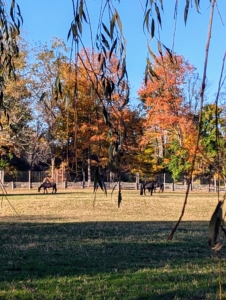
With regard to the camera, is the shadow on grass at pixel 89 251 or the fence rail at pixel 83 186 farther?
the fence rail at pixel 83 186

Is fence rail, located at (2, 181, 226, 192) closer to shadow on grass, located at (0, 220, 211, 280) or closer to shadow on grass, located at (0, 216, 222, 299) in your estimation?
shadow on grass, located at (0, 220, 211, 280)

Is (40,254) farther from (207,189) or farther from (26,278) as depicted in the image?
(207,189)

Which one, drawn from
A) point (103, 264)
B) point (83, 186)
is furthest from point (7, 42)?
point (83, 186)

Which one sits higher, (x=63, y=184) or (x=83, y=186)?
(x=63, y=184)

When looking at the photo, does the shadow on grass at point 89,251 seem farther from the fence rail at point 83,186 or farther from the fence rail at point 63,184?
the fence rail at point 63,184

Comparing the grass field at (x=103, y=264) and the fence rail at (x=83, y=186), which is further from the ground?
the fence rail at (x=83, y=186)

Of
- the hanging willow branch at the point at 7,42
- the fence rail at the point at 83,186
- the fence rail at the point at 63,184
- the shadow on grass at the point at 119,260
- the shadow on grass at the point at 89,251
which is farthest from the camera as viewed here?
the fence rail at the point at 63,184

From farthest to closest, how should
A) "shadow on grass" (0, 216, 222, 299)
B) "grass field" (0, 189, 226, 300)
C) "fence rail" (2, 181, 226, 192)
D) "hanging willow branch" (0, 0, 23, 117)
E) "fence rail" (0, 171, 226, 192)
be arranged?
"fence rail" (0, 171, 226, 192)
"fence rail" (2, 181, 226, 192)
"shadow on grass" (0, 216, 222, 299)
"grass field" (0, 189, 226, 300)
"hanging willow branch" (0, 0, 23, 117)

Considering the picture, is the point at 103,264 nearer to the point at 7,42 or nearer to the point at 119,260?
the point at 119,260

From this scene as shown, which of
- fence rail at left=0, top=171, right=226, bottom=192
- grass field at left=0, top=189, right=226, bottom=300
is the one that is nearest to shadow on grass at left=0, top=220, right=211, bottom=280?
grass field at left=0, top=189, right=226, bottom=300

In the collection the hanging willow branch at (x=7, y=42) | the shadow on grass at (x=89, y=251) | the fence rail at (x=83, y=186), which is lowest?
the shadow on grass at (x=89, y=251)

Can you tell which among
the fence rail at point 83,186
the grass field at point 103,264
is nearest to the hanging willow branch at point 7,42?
the grass field at point 103,264

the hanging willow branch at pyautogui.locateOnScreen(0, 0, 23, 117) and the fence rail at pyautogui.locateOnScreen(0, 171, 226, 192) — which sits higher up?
the hanging willow branch at pyautogui.locateOnScreen(0, 0, 23, 117)

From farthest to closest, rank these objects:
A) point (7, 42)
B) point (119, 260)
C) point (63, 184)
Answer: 1. point (63, 184)
2. point (119, 260)
3. point (7, 42)
